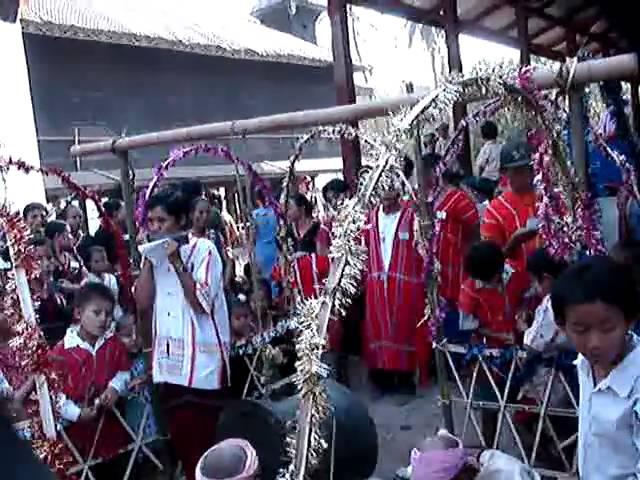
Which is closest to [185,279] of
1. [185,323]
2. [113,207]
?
[185,323]

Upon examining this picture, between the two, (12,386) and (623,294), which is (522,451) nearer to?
(623,294)

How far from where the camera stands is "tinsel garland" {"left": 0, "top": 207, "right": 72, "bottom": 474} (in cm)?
334

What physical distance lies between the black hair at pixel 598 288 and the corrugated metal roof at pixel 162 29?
37.9 ft

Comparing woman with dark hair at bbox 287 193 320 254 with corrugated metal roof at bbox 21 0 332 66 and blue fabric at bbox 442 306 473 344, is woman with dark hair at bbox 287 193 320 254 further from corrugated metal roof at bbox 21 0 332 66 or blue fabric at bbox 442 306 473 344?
corrugated metal roof at bbox 21 0 332 66

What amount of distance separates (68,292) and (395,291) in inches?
88.3

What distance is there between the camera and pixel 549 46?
42.4 ft

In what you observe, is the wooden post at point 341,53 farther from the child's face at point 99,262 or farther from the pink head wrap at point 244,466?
the pink head wrap at point 244,466

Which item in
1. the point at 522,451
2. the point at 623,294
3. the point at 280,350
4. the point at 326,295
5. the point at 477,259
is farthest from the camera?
the point at 280,350

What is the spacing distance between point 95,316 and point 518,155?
237 cm

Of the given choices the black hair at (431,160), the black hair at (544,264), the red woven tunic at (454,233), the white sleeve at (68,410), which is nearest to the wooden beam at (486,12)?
the black hair at (431,160)

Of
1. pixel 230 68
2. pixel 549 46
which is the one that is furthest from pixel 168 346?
A: pixel 230 68

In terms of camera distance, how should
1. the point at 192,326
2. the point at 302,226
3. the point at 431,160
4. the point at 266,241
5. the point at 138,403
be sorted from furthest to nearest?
the point at 266,241, the point at 302,226, the point at 431,160, the point at 138,403, the point at 192,326

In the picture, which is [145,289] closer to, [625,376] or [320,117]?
[320,117]

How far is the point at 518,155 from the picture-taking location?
14.5ft
